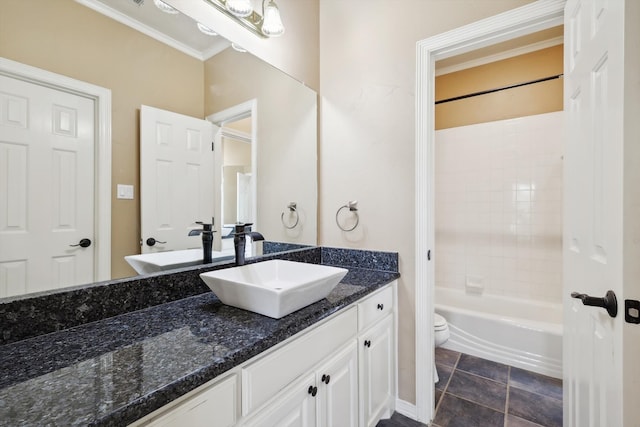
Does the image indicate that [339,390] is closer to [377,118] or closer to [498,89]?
[377,118]

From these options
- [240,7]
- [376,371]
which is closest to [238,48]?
[240,7]

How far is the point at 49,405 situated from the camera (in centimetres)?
52

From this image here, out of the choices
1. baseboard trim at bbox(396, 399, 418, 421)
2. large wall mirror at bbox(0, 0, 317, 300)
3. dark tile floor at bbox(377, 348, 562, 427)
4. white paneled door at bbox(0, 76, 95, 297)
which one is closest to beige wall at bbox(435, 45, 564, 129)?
large wall mirror at bbox(0, 0, 317, 300)

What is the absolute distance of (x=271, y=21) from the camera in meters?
Answer: 1.60

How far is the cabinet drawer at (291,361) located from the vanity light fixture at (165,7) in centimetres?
135

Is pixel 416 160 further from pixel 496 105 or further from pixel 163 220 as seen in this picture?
pixel 496 105

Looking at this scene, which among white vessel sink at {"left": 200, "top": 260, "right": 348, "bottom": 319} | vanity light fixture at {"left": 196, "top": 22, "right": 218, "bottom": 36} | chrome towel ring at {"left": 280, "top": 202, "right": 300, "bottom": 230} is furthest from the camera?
chrome towel ring at {"left": 280, "top": 202, "right": 300, "bottom": 230}

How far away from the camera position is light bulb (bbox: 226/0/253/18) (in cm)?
142

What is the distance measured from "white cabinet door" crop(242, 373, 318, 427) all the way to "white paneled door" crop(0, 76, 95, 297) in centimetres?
72

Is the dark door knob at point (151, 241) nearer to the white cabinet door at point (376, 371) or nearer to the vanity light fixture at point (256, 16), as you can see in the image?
the white cabinet door at point (376, 371)

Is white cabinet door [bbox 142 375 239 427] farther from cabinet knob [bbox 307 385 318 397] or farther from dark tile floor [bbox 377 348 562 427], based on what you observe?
dark tile floor [bbox 377 348 562 427]

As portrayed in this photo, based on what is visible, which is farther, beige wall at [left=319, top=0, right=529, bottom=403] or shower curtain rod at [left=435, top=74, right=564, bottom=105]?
shower curtain rod at [left=435, top=74, right=564, bottom=105]

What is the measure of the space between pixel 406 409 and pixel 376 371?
1.41 ft

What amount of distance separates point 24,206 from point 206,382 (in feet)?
2.40
